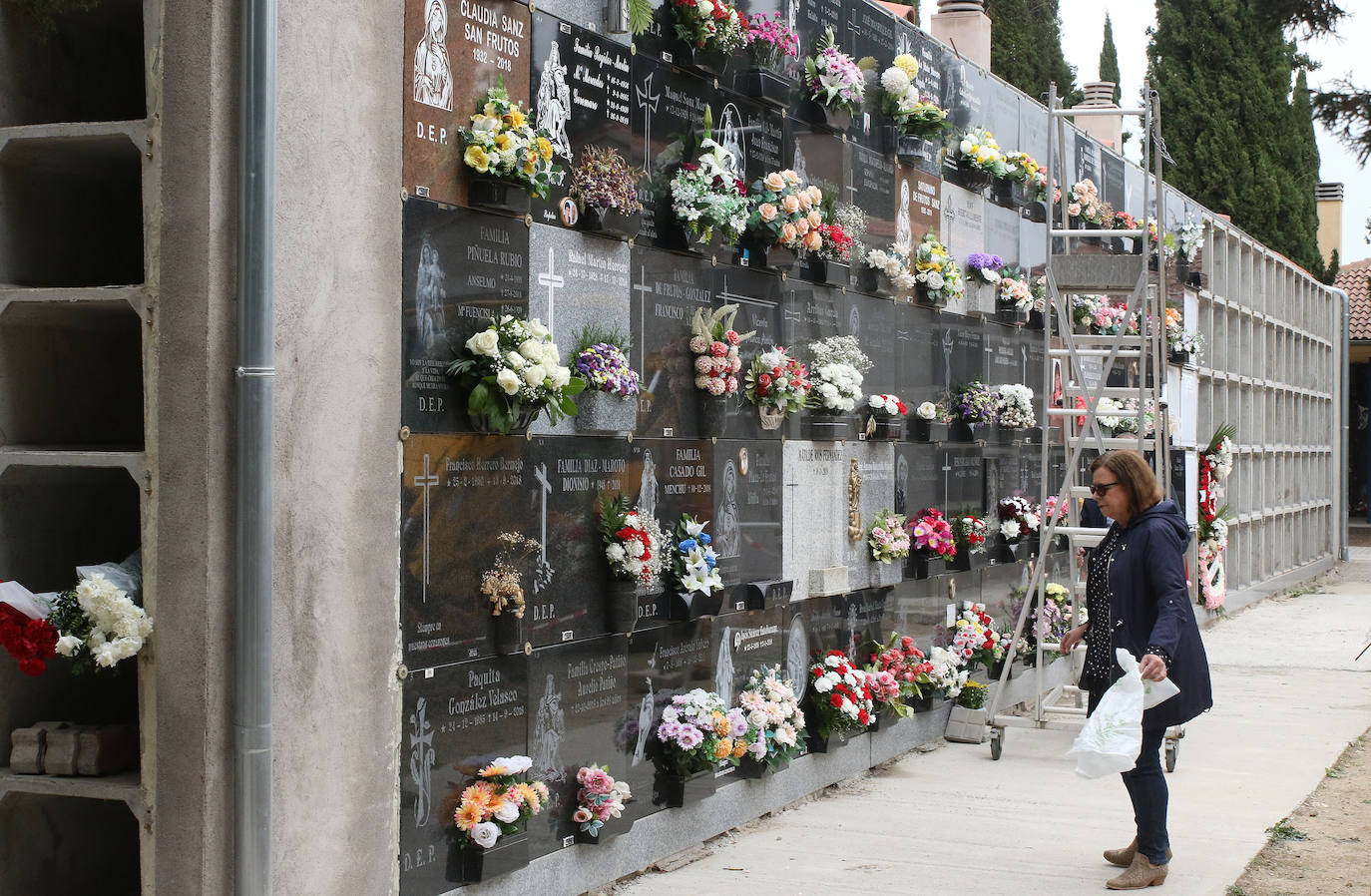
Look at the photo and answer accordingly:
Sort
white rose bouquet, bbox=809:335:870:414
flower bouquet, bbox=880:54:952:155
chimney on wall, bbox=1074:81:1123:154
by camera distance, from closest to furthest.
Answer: white rose bouquet, bbox=809:335:870:414 < flower bouquet, bbox=880:54:952:155 < chimney on wall, bbox=1074:81:1123:154

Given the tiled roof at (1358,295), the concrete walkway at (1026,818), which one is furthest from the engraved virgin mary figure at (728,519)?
the tiled roof at (1358,295)

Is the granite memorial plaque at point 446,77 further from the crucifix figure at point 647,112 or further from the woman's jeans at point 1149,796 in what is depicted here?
the woman's jeans at point 1149,796

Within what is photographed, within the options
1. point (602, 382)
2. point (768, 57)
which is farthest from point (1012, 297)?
point (602, 382)

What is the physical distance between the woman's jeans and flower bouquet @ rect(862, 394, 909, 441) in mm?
2437

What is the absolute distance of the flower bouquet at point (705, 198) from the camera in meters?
5.54

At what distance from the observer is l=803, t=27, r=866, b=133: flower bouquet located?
6.75 m

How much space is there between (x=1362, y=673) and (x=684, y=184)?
284 inches

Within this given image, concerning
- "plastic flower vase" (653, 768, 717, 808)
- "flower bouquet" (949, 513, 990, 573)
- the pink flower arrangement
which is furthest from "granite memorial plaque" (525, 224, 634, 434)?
"flower bouquet" (949, 513, 990, 573)

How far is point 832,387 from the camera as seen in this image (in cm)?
661

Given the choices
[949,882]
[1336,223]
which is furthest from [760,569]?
[1336,223]

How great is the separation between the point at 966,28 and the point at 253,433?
7.12 metres

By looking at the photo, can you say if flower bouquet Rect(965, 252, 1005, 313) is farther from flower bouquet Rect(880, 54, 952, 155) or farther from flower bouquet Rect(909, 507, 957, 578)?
flower bouquet Rect(909, 507, 957, 578)

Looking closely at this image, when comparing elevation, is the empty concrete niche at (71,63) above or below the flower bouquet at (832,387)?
above

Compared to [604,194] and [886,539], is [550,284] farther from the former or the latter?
[886,539]
